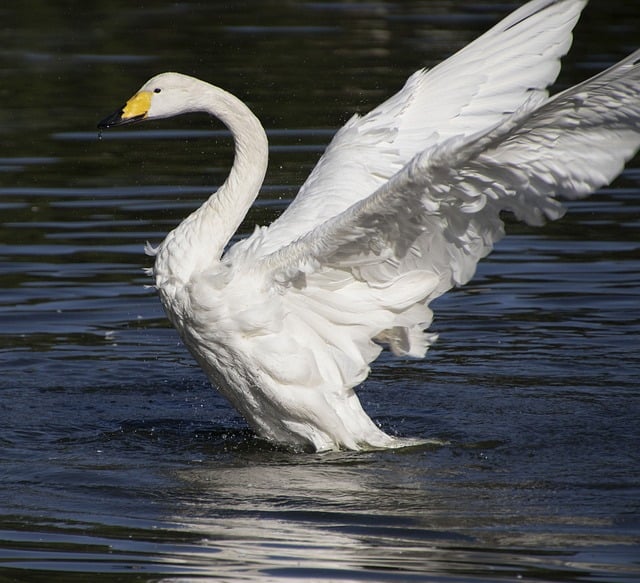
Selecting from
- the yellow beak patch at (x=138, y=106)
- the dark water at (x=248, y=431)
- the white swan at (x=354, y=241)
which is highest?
the yellow beak patch at (x=138, y=106)

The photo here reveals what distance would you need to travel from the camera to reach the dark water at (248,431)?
19.9 ft

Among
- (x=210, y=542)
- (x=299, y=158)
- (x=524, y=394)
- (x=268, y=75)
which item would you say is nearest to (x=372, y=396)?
(x=524, y=394)

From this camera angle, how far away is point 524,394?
862 cm

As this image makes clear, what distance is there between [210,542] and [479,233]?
6.92 feet

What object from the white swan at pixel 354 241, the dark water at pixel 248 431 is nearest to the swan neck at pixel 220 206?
the white swan at pixel 354 241

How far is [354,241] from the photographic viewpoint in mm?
7051

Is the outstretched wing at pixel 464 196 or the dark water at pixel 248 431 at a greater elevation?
the outstretched wing at pixel 464 196

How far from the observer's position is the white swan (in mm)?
6523

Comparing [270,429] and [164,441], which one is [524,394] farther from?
[164,441]

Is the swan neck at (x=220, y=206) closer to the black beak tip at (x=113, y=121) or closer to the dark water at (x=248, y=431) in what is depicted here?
the black beak tip at (x=113, y=121)

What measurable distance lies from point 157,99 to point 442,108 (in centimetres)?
191

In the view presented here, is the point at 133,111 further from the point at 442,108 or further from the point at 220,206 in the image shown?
the point at 442,108

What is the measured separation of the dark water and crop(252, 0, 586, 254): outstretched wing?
1289 millimetres

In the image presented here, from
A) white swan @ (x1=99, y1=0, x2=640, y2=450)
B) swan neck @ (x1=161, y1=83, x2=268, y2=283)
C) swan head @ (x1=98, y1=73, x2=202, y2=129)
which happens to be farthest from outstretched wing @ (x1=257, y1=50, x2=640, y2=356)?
swan head @ (x1=98, y1=73, x2=202, y2=129)
